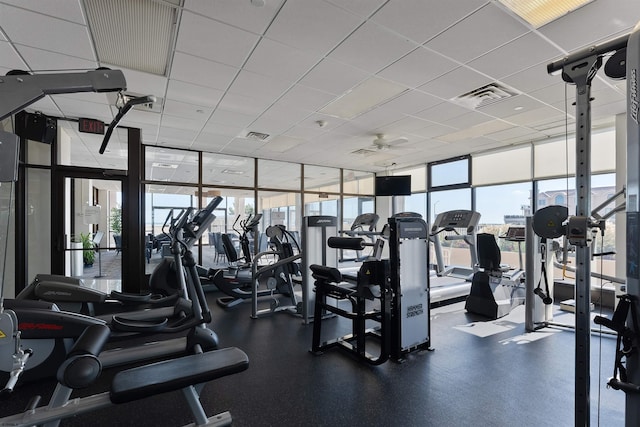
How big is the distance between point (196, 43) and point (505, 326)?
15.6 ft

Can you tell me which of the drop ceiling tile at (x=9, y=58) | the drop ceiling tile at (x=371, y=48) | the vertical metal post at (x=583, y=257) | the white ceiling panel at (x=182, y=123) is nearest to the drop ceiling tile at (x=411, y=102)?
the drop ceiling tile at (x=371, y=48)

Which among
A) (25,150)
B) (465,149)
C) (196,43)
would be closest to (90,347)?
(196,43)

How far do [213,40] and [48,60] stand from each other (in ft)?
5.81

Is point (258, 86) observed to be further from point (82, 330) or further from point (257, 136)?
point (82, 330)

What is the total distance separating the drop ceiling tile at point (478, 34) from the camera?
245 centimetres

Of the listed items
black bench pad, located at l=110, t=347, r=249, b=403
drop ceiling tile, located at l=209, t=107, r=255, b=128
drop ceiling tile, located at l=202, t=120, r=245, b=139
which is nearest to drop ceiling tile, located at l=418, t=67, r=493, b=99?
drop ceiling tile, located at l=209, t=107, r=255, b=128

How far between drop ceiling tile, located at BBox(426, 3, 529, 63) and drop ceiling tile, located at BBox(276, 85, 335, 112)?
1.48m

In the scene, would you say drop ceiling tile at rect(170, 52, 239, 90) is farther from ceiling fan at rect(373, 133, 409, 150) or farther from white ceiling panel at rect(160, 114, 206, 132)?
ceiling fan at rect(373, 133, 409, 150)

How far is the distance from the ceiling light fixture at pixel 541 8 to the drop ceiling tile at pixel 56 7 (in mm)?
3250

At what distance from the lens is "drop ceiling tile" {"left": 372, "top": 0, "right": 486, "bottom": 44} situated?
231 cm

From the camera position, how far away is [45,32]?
2.60 metres

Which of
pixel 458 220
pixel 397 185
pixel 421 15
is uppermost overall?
pixel 421 15

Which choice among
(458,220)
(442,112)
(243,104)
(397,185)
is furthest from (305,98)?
(397,185)

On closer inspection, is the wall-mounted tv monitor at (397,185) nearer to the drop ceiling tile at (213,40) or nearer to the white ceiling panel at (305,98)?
the white ceiling panel at (305,98)
